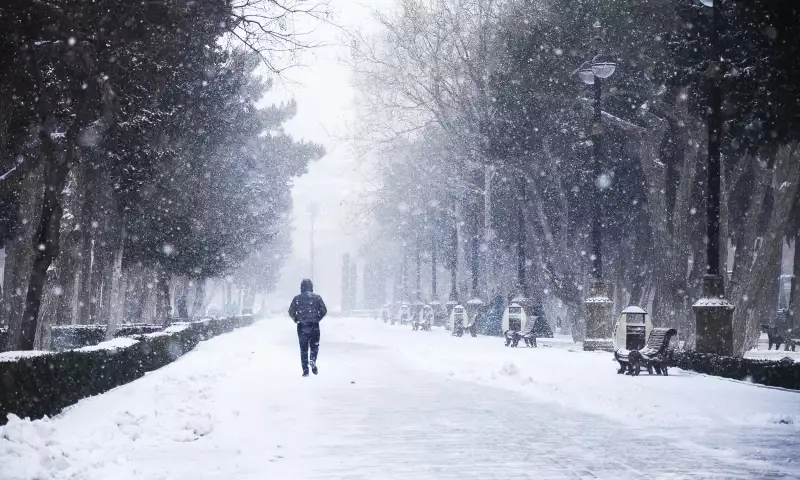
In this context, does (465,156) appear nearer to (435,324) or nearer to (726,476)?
(435,324)

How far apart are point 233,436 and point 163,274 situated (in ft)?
89.2

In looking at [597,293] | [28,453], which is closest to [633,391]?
[28,453]

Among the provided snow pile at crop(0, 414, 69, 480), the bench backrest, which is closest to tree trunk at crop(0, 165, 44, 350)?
snow pile at crop(0, 414, 69, 480)

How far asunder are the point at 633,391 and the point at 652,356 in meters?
3.08

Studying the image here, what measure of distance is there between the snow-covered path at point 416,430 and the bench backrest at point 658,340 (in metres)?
0.89

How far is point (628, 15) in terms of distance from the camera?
2542 cm

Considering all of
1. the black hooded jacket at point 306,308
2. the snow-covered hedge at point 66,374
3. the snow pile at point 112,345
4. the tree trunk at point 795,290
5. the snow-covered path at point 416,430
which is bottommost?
the snow-covered path at point 416,430

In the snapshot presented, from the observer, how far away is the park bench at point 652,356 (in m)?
16.2

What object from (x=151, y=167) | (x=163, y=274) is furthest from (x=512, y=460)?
(x=163, y=274)

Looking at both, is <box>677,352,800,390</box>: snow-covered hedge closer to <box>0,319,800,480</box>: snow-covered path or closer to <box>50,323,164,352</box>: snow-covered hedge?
<box>0,319,800,480</box>: snow-covered path

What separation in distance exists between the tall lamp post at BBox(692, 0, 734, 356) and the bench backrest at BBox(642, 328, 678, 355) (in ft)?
1.90

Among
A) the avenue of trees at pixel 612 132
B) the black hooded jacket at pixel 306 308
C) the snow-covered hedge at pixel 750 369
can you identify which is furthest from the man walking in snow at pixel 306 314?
the avenue of trees at pixel 612 132

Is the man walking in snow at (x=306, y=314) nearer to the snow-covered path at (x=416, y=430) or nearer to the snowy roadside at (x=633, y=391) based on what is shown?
the snow-covered path at (x=416, y=430)

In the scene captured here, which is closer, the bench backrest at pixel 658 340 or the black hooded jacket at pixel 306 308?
the bench backrest at pixel 658 340
